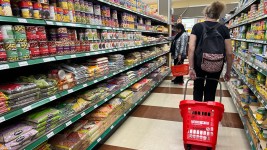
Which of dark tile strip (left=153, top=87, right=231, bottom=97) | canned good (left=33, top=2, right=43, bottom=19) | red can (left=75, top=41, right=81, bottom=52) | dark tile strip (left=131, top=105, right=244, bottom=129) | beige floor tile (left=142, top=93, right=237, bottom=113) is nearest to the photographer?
canned good (left=33, top=2, right=43, bottom=19)

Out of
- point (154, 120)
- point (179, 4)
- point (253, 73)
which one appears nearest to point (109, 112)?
point (154, 120)

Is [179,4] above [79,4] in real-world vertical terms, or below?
above

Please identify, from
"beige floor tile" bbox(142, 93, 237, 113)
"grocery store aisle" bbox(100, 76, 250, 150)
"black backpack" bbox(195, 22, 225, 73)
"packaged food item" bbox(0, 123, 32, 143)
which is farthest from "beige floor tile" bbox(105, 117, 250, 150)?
"packaged food item" bbox(0, 123, 32, 143)

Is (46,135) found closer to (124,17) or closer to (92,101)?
(92,101)

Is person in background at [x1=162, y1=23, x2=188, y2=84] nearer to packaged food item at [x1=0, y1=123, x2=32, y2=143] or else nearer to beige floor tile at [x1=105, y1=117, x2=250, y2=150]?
beige floor tile at [x1=105, y1=117, x2=250, y2=150]

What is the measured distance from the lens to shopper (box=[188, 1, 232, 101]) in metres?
2.13

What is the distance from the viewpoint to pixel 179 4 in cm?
1211

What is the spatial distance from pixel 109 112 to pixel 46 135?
42.2 inches

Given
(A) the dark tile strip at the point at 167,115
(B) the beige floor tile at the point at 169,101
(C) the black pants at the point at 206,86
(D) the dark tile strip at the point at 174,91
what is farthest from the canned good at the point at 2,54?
(D) the dark tile strip at the point at 174,91

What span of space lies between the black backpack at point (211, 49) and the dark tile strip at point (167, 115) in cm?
123

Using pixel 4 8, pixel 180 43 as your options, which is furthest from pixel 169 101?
pixel 4 8

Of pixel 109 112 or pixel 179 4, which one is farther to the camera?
pixel 179 4

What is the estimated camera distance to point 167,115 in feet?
10.8

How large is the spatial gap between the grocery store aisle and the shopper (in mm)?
668
